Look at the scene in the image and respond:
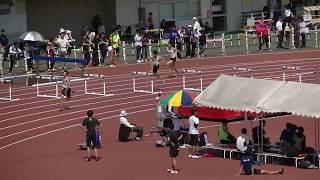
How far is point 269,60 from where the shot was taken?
131 feet

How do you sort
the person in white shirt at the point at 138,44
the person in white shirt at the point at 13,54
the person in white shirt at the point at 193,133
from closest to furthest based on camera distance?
the person in white shirt at the point at 193,133 → the person in white shirt at the point at 13,54 → the person in white shirt at the point at 138,44

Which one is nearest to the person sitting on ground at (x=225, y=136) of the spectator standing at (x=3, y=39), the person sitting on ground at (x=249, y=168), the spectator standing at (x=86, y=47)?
the person sitting on ground at (x=249, y=168)

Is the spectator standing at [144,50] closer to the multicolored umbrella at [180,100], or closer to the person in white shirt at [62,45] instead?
the person in white shirt at [62,45]

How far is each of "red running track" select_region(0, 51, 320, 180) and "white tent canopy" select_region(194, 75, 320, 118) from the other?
4.70 feet

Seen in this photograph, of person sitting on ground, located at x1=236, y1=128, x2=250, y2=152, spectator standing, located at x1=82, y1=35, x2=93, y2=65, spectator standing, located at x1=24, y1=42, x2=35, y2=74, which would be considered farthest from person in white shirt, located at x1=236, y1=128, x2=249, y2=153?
spectator standing, located at x1=82, y1=35, x2=93, y2=65

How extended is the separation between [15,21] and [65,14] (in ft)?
15.5

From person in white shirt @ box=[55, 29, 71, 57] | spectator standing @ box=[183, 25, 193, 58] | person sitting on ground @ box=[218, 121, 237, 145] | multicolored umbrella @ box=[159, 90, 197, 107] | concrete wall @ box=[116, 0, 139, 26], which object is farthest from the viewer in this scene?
concrete wall @ box=[116, 0, 139, 26]

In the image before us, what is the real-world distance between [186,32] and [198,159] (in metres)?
22.2

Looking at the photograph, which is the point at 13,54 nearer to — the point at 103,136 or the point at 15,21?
the point at 15,21

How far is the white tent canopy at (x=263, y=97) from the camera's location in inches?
774

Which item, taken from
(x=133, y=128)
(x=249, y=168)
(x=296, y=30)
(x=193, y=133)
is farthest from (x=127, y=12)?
(x=249, y=168)

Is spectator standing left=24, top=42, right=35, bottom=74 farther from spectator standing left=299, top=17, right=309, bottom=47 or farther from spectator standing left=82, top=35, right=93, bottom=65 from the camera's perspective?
spectator standing left=299, top=17, right=309, bottom=47

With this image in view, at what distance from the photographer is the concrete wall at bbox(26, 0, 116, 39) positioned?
4938 cm

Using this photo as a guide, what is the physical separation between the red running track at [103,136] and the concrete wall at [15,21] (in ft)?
34.6
